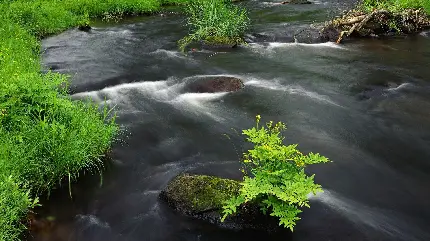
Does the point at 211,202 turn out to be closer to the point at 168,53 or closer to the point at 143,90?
the point at 143,90

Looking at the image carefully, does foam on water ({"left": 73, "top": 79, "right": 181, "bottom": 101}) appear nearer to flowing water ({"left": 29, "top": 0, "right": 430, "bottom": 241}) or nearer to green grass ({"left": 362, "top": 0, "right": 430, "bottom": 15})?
flowing water ({"left": 29, "top": 0, "right": 430, "bottom": 241})

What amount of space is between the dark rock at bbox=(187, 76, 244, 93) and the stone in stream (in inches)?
192

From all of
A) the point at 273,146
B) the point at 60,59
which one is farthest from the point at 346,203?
the point at 60,59

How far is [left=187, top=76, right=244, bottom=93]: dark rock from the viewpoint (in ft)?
35.0

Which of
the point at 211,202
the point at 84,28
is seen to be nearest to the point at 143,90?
the point at 211,202

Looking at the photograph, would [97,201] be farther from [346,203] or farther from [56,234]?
[346,203]

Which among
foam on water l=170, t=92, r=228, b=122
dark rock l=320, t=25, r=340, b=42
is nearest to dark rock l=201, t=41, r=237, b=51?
dark rock l=320, t=25, r=340, b=42

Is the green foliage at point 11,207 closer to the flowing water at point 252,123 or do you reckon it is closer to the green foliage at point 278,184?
the flowing water at point 252,123

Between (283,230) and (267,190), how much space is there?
958mm

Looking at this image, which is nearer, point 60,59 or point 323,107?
point 323,107

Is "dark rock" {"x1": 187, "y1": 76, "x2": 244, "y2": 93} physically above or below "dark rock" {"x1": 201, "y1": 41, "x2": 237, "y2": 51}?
below

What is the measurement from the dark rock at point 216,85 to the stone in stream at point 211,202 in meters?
4.87

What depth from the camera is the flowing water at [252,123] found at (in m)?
5.63

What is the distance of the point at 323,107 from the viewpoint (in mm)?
9602
